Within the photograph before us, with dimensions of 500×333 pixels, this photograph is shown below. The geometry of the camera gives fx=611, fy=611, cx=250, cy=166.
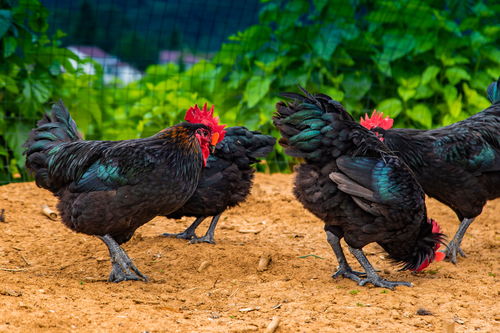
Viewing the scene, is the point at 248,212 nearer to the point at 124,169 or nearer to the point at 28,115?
the point at 124,169

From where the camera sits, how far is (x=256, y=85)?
9.07 metres

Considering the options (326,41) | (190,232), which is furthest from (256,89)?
(190,232)

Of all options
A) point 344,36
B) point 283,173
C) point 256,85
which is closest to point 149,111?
point 256,85

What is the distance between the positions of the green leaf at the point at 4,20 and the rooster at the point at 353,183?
4.42 m

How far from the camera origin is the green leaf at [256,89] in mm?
8945

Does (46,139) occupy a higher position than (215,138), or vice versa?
(215,138)

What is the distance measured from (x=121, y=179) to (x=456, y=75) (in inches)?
243

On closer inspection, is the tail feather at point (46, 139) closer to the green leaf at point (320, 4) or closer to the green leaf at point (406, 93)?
the green leaf at point (320, 4)

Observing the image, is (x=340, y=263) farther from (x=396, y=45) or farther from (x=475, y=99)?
(x=396, y=45)

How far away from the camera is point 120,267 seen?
5.24m

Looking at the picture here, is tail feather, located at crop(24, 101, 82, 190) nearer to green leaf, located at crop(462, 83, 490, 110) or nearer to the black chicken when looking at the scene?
the black chicken

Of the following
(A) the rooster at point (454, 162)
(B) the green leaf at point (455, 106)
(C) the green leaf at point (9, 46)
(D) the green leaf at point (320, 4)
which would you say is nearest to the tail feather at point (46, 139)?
(C) the green leaf at point (9, 46)

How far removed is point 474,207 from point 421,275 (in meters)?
1.11

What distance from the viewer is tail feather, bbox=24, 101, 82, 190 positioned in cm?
555
